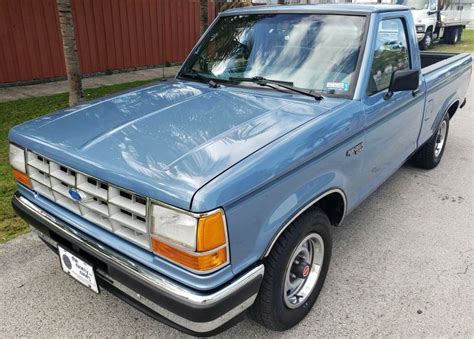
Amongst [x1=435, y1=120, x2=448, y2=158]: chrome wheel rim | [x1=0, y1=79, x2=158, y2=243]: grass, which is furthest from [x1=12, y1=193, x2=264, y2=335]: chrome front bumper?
[x1=435, y1=120, x2=448, y2=158]: chrome wheel rim

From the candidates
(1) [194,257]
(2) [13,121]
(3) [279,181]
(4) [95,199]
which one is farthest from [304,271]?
(2) [13,121]

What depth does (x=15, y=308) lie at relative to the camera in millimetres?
2645

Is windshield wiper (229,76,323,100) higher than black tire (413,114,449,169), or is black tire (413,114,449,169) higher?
windshield wiper (229,76,323,100)

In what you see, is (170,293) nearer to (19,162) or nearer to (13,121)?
(19,162)

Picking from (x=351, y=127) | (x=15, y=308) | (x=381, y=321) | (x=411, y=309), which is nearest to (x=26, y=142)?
(x=15, y=308)

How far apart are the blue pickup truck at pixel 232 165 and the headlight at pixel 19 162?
0.02 meters

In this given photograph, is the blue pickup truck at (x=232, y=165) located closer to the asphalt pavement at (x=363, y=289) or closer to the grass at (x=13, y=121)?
the asphalt pavement at (x=363, y=289)

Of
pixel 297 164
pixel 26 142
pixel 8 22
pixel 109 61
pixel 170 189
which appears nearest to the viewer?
pixel 170 189

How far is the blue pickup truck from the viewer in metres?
1.84

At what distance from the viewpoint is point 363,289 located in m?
2.87

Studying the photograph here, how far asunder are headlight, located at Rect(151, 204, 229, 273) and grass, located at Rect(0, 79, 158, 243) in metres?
2.19

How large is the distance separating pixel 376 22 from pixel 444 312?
82.4 inches

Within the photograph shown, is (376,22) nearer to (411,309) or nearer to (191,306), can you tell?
(411,309)

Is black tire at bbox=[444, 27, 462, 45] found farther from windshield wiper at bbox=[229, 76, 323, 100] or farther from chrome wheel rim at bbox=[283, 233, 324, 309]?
chrome wheel rim at bbox=[283, 233, 324, 309]
